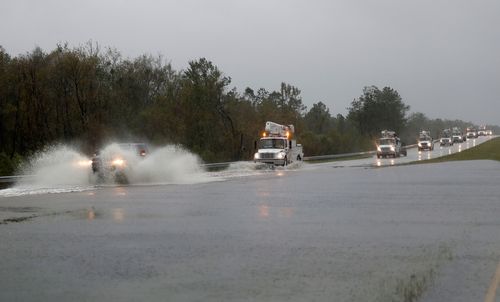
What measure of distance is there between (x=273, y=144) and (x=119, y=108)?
1427 centimetres

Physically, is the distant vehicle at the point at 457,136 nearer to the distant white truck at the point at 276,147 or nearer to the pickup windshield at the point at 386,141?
the pickup windshield at the point at 386,141

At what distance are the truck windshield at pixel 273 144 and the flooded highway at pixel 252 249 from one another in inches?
960

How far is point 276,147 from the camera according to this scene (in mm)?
45125

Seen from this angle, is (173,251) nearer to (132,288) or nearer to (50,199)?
(132,288)

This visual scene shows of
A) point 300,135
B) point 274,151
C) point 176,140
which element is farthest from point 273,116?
point 274,151

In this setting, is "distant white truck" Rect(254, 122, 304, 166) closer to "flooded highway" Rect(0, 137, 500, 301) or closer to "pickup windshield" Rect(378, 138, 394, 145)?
"pickup windshield" Rect(378, 138, 394, 145)

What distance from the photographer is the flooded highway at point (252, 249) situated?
7.99 metres

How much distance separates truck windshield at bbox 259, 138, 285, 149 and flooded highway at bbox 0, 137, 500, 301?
24393 mm

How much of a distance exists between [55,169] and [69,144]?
1284 cm

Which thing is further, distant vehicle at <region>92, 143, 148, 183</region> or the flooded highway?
distant vehicle at <region>92, 143, 148, 183</region>

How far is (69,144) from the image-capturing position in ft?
146

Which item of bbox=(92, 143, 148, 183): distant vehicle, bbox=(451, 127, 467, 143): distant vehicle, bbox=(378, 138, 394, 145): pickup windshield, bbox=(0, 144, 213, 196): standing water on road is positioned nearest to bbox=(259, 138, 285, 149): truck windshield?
bbox=(0, 144, 213, 196): standing water on road

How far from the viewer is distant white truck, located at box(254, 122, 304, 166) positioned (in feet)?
145

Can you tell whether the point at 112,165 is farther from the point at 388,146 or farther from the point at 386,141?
the point at 386,141
